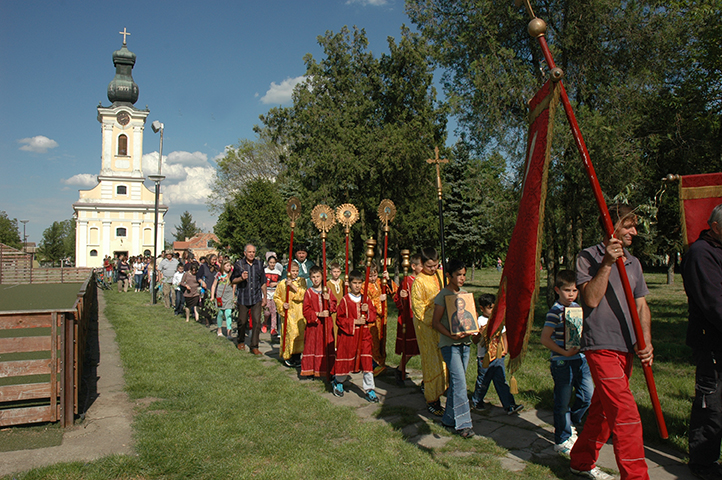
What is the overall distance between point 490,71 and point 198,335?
11122mm

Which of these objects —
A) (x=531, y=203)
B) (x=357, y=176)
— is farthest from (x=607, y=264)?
(x=357, y=176)

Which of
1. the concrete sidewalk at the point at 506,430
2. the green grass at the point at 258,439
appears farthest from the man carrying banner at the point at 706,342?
the green grass at the point at 258,439

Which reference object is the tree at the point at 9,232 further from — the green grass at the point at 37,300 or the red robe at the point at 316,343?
the red robe at the point at 316,343

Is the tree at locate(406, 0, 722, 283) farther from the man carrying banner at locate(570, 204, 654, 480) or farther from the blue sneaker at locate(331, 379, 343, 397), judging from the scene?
the man carrying banner at locate(570, 204, 654, 480)

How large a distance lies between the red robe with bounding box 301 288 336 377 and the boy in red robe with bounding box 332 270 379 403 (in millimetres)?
570

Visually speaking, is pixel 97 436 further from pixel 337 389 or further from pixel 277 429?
pixel 337 389

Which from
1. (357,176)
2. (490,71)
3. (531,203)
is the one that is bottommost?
(531,203)

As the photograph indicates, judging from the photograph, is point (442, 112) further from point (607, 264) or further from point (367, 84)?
point (607, 264)

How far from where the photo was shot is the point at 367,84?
79.4ft

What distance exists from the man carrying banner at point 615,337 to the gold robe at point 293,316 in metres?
5.29

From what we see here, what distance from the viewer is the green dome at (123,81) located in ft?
213

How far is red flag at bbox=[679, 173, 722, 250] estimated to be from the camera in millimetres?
4594

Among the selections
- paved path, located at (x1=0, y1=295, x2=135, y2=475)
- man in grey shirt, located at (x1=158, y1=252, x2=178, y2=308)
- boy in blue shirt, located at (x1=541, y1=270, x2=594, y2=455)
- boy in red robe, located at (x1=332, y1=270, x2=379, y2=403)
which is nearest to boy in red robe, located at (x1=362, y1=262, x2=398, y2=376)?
boy in red robe, located at (x1=332, y1=270, x2=379, y2=403)

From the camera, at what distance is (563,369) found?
15.4 ft
